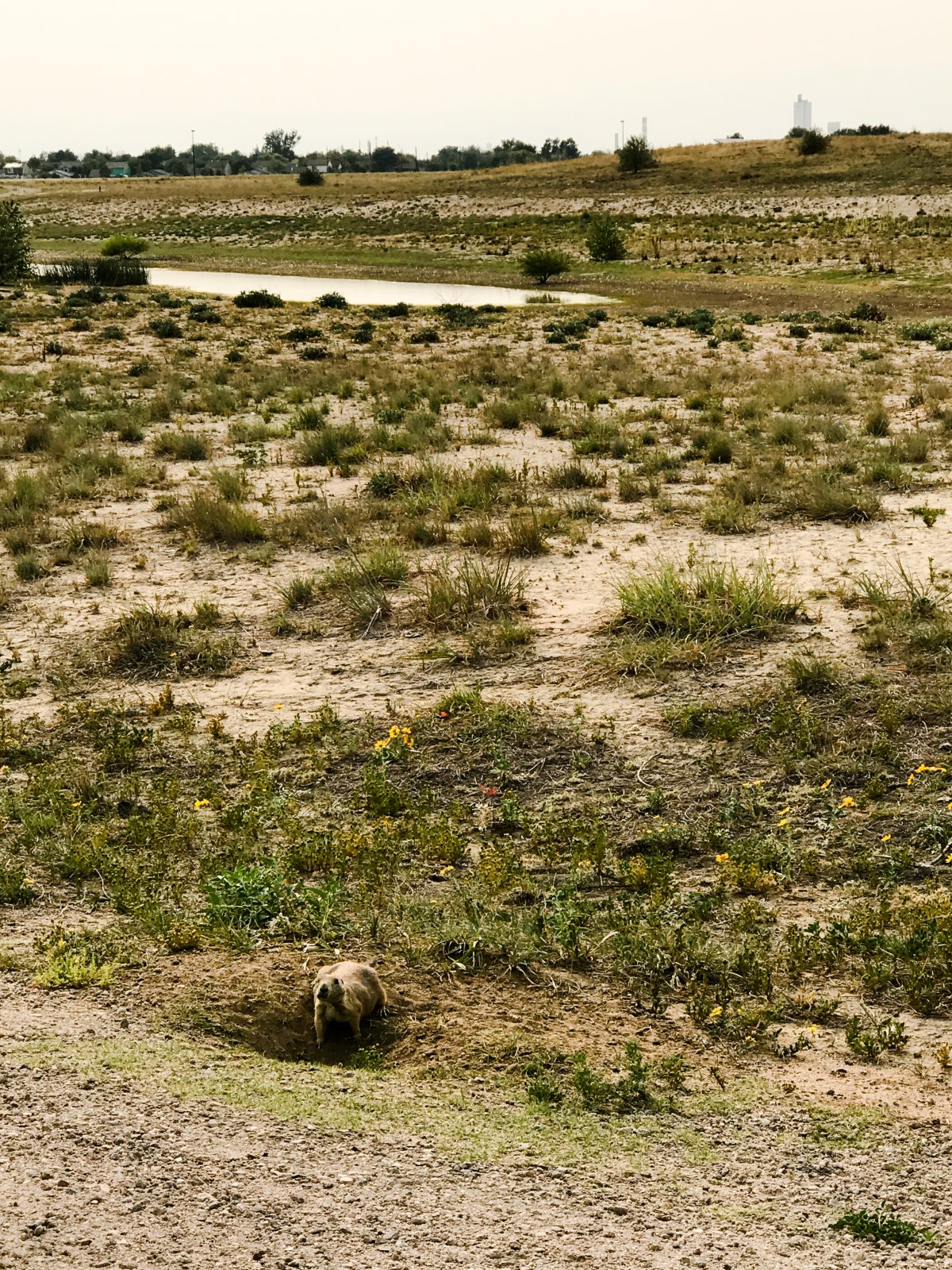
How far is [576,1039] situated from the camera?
5.08 metres

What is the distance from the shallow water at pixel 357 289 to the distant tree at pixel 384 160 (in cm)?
11246

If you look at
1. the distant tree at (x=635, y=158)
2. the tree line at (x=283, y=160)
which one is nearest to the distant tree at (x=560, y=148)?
the tree line at (x=283, y=160)

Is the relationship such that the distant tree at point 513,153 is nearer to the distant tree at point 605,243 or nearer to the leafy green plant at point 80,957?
the distant tree at point 605,243

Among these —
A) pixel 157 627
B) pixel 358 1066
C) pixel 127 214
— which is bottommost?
pixel 358 1066

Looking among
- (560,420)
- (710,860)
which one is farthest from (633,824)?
(560,420)

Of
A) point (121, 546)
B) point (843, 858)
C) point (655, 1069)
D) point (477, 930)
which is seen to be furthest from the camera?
point (121, 546)

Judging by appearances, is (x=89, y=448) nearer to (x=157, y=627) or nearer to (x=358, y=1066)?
(x=157, y=627)

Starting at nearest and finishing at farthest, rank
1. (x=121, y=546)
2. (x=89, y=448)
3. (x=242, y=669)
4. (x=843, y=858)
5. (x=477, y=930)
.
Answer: (x=477, y=930), (x=843, y=858), (x=242, y=669), (x=121, y=546), (x=89, y=448)

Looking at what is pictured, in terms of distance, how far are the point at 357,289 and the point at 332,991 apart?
39408 mm

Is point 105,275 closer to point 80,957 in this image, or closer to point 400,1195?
point 80,957

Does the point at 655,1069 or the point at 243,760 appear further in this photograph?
the point at 243,760

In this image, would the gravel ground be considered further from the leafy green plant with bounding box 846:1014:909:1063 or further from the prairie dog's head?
the prairie dog's head

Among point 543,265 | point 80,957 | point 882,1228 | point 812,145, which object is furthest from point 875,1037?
point 812,145

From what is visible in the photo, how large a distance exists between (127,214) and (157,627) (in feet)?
249
